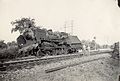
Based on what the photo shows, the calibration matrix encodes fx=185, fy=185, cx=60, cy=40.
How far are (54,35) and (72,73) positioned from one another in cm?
70

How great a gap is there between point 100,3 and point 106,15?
0.84 feet

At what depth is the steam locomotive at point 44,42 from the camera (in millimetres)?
2531

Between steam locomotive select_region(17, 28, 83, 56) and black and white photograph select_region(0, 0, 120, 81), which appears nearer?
black and white photograph select_region(0, 0, 120, 81)

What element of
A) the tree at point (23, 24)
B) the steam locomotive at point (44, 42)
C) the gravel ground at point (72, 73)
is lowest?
the gravel ground at point (72, 73)

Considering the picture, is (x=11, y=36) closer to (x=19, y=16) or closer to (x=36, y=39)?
(x=19, y=16)

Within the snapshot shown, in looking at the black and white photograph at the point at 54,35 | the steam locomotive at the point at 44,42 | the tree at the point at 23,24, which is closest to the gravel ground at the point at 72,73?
the black and white photograph at the point at 54,35

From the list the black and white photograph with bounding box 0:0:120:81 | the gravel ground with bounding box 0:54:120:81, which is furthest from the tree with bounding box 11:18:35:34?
the gravel ground with bounding box 0:54:120:81

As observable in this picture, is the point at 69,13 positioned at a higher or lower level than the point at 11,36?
higher

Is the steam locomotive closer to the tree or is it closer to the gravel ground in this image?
the tree

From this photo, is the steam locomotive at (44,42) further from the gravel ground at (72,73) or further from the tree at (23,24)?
the gravel ground at (72,73)

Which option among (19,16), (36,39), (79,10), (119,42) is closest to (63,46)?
(36,39)

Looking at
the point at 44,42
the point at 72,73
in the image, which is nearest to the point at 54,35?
the point at 44,42

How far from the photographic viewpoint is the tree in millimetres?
2141

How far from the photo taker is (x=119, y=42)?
142 inches
